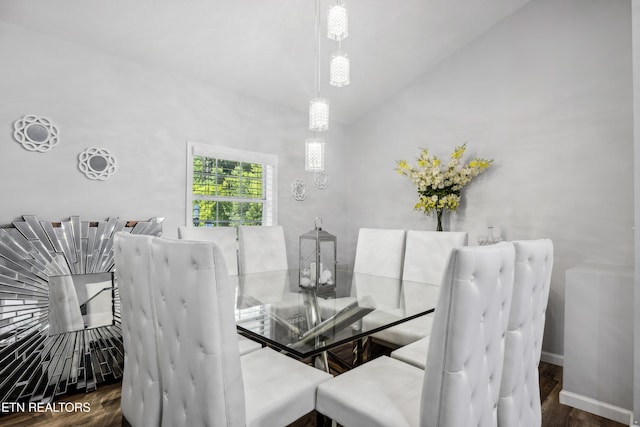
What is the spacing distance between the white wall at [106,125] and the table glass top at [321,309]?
118cm

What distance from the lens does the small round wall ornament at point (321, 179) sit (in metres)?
4.39

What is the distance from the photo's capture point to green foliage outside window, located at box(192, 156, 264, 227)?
3445mm

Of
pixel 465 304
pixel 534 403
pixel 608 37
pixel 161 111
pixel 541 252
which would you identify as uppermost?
pixel 608 37

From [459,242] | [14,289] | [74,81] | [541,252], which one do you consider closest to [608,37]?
[459,242]

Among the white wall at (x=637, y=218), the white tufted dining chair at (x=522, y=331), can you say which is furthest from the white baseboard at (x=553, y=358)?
the white tufted dining chair at (x=522, y=331)

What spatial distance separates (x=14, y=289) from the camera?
2240 millimetres

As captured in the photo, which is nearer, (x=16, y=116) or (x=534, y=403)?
(x=534, y=403)

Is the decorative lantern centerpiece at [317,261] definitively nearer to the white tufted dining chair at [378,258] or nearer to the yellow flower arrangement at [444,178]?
the white tufted dining chair at [378,258]

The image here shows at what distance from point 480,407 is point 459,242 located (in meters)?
1.58

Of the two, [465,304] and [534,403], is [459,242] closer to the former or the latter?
[534,403]

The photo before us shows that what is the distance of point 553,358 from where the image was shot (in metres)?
2.95

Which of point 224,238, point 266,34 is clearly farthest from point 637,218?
point 266,34

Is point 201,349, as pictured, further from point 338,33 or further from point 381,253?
point 381,253

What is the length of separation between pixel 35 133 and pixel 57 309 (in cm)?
122
